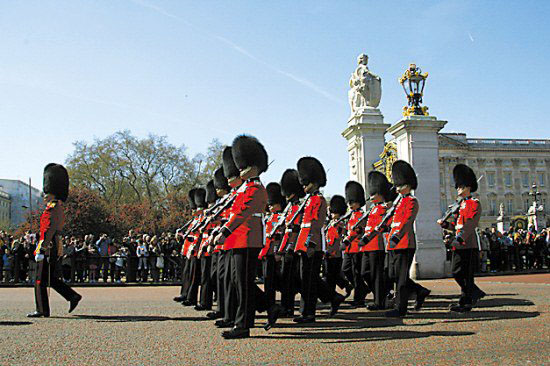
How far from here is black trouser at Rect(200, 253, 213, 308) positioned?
9062 millimetres

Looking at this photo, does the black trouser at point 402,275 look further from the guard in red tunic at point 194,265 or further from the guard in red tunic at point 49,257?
the guard in red tunic at point 49,257

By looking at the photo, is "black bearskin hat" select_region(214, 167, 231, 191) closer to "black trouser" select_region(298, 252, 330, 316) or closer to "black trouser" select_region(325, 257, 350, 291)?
"black trouser" select_region(325, 257, 350, 291)

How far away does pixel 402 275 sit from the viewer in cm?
762

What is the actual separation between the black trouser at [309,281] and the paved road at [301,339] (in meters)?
0.25

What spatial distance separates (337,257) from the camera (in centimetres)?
945

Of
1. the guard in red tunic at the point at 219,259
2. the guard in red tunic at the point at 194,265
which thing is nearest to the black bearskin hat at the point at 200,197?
the guard in red tunic at the point at 194,265

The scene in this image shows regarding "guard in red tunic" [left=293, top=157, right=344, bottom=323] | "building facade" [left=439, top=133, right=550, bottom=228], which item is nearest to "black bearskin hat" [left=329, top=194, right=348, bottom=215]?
"guard in red tunic" [left=293, top=157, right=344, bottom=323]

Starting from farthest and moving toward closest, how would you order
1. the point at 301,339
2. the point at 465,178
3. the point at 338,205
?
1. the point at 338,205
2. the point at 465,178
3. the point at 301,339

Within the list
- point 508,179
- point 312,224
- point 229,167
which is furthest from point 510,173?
point 229,167

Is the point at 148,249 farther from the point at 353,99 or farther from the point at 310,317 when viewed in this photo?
the point at 310,317

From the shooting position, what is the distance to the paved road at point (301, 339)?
16.2 feet

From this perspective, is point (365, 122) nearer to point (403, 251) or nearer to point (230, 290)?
point (403, 251)

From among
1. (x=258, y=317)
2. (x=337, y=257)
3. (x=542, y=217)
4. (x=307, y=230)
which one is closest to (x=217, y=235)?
(x=307, y=230)

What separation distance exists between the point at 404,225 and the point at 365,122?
786cm
